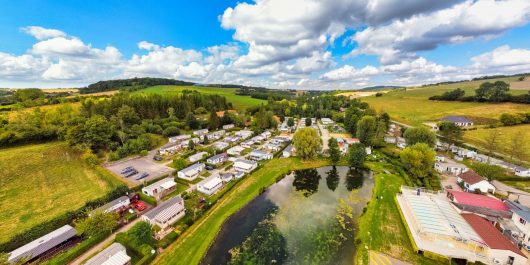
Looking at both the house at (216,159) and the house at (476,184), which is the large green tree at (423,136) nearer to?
the house at (476,184)

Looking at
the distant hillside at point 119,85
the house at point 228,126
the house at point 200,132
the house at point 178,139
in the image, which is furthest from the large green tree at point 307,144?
the distant hillside at point 119,85

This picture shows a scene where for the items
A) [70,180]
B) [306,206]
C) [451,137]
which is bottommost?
[306,206]

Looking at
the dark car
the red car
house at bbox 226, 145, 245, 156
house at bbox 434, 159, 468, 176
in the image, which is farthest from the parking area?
house at bbox 434, 159, 468, 176

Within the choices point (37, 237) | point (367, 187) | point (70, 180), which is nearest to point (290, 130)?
point (367, 187)

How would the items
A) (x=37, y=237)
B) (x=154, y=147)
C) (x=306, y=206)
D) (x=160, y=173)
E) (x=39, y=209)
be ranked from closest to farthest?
(x=37, y=237) → (x=39, y=209) → (x=306, y=206) → (x=160, y=173) → (x=154, y=147)

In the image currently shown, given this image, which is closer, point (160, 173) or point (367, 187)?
point (367, 187)

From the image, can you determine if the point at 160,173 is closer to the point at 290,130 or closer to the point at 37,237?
the point at 37,237

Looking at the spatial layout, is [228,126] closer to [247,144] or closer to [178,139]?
[247,144]
